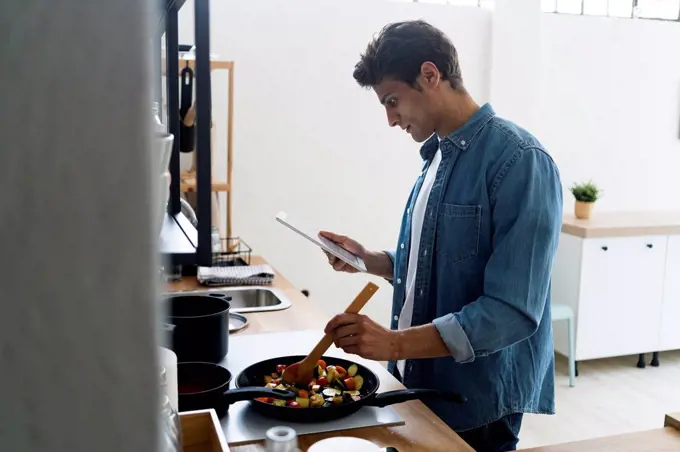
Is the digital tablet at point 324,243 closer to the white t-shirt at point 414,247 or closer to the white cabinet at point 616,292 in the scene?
the white t-shirt at point 414,247

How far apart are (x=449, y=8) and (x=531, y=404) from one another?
2.94 metres

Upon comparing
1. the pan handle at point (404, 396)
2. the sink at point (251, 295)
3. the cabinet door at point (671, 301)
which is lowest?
the cabinet door at point (671, 301)

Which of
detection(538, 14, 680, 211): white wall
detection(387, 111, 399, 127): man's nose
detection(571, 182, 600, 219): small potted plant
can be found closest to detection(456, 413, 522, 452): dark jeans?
detection(387, 111, 399, 127): man's nose

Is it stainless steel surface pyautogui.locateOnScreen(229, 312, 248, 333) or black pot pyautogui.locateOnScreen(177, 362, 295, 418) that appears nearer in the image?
black pot pyautogui.locateOnScreen(177, 362, 295, 418)

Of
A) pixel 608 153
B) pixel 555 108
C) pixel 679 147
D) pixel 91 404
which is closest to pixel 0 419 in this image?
pixel 91 404

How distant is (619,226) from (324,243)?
2.64 m

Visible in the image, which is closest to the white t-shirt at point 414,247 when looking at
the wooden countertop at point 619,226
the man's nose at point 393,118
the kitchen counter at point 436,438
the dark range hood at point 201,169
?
the man's nose at point 393,118

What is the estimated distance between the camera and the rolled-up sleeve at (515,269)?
1.22m

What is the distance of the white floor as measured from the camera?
9.93ft

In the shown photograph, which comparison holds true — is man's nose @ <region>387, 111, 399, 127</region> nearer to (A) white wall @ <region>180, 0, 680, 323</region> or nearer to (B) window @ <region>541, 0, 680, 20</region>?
(A) white wall @ <region>180, 0, 680, 323</region>

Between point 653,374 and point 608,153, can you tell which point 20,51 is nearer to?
point 653,374

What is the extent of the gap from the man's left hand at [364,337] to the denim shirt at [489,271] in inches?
3.9

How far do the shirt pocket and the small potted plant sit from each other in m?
2.70

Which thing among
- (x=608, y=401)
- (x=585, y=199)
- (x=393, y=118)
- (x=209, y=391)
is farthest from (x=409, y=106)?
(x=585, y=199)
